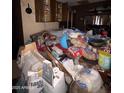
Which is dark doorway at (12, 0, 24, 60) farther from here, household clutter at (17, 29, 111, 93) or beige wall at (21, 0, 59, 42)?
beige wall at (21, 0, 59, 42)

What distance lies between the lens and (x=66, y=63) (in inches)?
56.4

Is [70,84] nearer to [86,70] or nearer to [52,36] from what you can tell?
[86,70]

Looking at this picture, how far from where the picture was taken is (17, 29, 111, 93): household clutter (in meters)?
1.27

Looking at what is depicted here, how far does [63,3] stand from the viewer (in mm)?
2182

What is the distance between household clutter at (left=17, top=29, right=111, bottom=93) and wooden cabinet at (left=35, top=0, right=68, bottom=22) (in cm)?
40

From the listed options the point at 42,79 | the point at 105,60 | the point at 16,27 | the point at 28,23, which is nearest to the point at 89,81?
the point at 105,60

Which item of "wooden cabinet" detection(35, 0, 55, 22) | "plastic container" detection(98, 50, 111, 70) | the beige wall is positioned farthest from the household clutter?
"wooden cabinet" detection(35, 0, 55, 22)

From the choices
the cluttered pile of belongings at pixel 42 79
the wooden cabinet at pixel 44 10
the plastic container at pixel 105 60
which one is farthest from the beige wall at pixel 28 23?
the plastic container at pixel 105 60

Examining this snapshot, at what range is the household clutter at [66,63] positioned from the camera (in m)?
1.27

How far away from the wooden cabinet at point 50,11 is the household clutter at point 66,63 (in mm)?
403

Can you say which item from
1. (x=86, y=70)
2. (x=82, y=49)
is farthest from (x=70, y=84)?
(x=82, y=49)

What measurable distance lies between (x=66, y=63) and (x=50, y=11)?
0.86m

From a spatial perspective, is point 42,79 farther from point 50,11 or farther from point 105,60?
point 50,11

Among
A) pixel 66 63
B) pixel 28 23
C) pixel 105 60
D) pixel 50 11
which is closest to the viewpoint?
pixel 105 60
